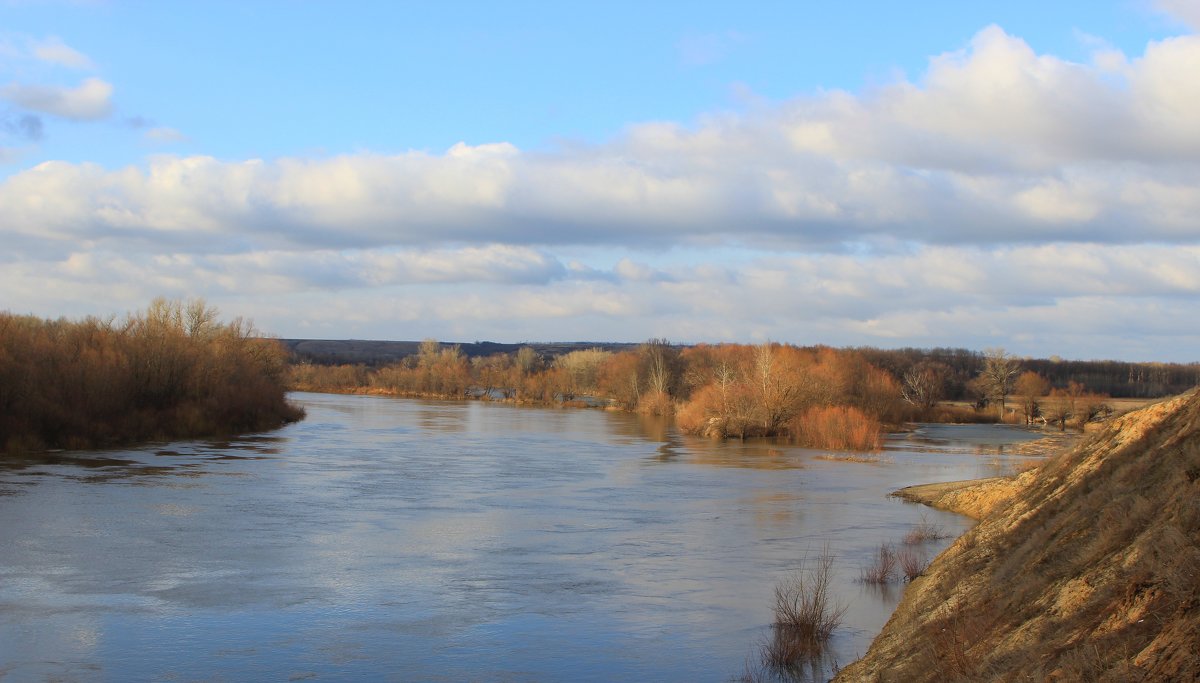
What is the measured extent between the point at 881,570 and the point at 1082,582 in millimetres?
7682

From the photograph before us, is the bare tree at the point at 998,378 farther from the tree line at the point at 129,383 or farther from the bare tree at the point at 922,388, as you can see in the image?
the tree line at the point at 129,383

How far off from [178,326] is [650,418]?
33.7 meters

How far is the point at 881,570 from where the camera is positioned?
16094mm

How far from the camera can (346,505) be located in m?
23.6

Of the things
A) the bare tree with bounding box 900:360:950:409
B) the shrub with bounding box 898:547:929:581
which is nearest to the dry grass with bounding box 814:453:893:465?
the shrub with bounding box 898:547:929:581

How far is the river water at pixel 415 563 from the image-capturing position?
38.0 ft

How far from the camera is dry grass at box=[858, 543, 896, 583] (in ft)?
52.0

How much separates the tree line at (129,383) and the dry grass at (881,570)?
28.0 metres

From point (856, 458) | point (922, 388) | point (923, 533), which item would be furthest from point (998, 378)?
point (923, 533)

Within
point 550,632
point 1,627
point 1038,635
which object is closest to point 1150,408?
point 1038,635

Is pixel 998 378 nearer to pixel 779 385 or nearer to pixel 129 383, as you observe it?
pixel 779 385

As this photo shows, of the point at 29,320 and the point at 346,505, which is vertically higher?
the point at 29,320

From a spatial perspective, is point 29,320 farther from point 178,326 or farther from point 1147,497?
point 1147,497

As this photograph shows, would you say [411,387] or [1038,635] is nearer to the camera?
[1038,635]
